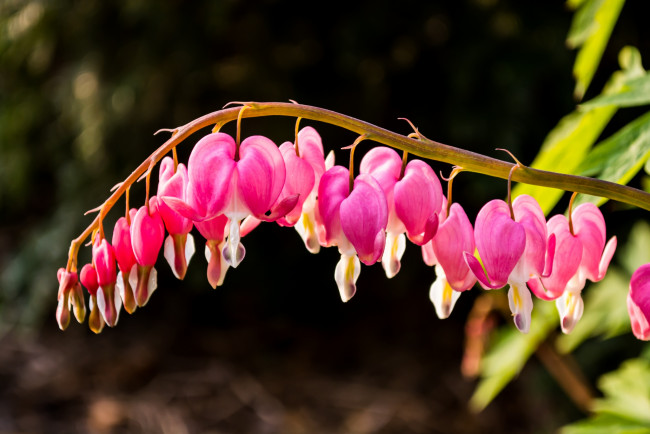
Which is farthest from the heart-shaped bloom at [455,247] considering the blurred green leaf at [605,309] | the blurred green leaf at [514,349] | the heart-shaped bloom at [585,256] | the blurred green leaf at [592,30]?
the blurred green leaf at [605,309]

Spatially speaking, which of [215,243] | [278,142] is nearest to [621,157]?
[215,243]

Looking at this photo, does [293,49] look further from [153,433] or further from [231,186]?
[231,186]

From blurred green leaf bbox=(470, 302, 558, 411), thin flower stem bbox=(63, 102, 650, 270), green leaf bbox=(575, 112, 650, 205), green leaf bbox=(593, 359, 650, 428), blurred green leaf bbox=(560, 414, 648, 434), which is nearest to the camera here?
thin flower stem bbox=(63, 102, 650, 270)

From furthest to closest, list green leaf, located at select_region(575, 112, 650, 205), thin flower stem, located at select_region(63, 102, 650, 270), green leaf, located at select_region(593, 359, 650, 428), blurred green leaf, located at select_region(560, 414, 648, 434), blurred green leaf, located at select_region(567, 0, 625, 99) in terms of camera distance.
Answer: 1. green leaf, located at select_region(593, 359, 650, 428)
2. blurred green leaf, located at select_region(560, 414, 648, 434)
3. blurred green leaf, located at select_region(567, 0, 625, 99)
4. green leaf, located at select_region(575, 112, 650, 205)
5. thin flower stem, located at select_region(63, 102, 650, 270)

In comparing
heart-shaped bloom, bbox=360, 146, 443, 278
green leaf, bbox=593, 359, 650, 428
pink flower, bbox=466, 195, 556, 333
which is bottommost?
green leaf, bbox=593, 359, 650, 428

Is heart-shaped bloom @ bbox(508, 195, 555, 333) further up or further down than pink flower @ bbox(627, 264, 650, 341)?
further up

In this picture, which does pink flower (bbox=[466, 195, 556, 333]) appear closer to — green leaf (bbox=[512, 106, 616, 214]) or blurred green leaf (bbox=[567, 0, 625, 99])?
green leaf (bbox=[512, 106, 616, 214])

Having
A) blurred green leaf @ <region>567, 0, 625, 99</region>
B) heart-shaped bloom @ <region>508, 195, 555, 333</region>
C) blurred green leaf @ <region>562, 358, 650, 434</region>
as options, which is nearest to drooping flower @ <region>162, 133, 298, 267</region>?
heart-shaped bloom @ <region>508, 195, 555, 333</region>

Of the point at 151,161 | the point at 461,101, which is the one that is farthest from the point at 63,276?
the point at 461,101
